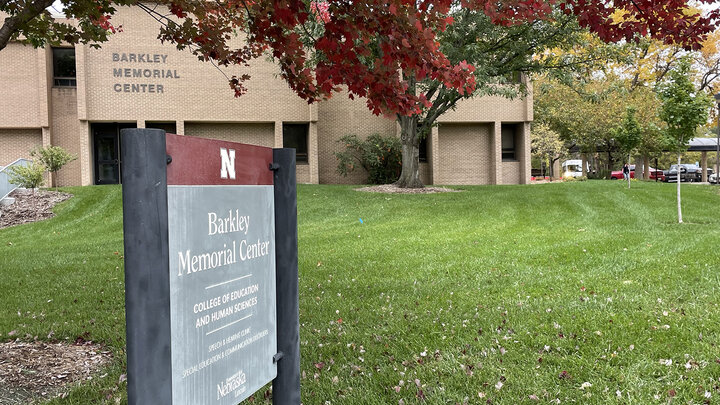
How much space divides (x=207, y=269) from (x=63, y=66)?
982 inches

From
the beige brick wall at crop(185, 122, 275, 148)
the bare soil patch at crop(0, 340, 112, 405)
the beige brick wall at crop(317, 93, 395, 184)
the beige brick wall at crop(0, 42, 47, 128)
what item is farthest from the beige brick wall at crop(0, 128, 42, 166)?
the bare soil patch at crop(0, 340, 112, 405)

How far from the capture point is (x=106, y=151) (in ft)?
74.7

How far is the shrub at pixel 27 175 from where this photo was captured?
1660 centimetres

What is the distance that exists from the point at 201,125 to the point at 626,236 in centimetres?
1923

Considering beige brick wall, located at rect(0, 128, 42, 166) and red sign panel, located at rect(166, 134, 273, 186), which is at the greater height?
beige brick wall, located at rect(0, 128, 42, 166)

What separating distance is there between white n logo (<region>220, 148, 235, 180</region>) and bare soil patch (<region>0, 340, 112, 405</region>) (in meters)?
2.54

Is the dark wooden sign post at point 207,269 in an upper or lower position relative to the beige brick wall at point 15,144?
lower

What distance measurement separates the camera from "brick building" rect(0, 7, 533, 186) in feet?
69.3

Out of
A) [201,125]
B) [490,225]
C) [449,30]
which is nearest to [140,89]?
[201,125]

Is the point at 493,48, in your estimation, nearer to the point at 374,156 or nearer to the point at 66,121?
the point at 374,156

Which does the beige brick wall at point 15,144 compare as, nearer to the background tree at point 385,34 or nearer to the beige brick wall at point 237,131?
the beige brick wall at point 237,131

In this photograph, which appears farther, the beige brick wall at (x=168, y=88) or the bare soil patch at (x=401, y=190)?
the beige brick wall at (x=168, y=88)

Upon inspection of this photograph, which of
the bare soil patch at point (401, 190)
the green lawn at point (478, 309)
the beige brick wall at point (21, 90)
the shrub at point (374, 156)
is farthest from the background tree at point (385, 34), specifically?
the beige brick wall at point (21, 90)

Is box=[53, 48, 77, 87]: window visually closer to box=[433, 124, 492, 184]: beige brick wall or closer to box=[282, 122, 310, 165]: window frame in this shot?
box=[282, 122, 310, 165]: window frame
